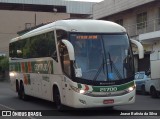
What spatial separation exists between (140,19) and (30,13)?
123 ft

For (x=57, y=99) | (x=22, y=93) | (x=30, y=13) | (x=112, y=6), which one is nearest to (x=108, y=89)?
(x=57, y=99)

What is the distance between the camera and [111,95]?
1509cm

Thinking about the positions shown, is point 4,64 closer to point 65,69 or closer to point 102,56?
point 65,69

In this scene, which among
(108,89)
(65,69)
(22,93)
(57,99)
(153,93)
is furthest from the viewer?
(153,93)

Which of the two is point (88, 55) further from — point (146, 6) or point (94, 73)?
point (146, 6)

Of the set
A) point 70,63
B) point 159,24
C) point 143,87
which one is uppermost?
point 159,24

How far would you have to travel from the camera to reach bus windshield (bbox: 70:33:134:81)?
1515 cm

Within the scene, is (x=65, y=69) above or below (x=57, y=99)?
above

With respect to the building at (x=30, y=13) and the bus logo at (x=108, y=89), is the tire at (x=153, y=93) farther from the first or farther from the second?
the building at (x=30, y=13)

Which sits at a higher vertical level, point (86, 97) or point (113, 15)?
point (113, 15)

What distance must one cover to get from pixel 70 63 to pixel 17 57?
9408 mm

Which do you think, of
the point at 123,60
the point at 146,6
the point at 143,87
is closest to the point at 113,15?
the point at 146,6

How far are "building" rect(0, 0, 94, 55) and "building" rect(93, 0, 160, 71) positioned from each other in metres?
28.7

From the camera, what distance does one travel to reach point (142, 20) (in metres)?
37.9
